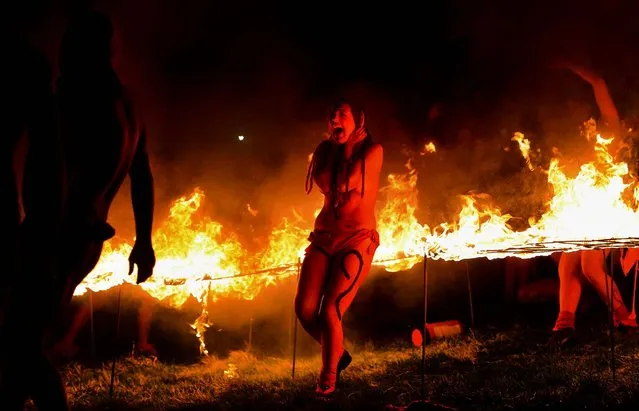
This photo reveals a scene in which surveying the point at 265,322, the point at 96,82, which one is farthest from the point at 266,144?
the point at 96,82

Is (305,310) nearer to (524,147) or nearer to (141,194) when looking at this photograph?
(141,194)

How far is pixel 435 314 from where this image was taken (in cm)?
1134

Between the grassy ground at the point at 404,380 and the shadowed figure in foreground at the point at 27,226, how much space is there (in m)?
2.22

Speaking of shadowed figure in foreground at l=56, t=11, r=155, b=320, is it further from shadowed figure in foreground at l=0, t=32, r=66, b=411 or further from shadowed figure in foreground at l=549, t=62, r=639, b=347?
shadowed figure in foreground at l=549, t=62, r=639, b=347

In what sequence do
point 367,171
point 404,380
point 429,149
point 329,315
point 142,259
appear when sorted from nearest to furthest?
point 142,259 < point 329,315 < point 367,171 < point 404,380 < point 429,149

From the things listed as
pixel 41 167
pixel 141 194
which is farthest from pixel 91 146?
pixel 41 167

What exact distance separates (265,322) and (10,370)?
7.47 m

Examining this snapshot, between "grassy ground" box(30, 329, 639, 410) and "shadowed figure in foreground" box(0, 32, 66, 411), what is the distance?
2218 millimetres

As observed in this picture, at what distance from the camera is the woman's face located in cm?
621

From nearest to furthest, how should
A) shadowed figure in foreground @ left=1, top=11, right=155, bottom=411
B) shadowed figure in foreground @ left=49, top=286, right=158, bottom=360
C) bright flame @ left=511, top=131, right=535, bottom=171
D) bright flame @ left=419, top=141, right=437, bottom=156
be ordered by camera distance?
shadowed figure in foreground @ left=1, top=11, right=155, bottom=411 < shadowed figure in foreground @ left=49, top=286, right=158, bottom=360 < bright flame @ left=511, top=131, right=535, bottom=171 < bright flame @ left=419, top=141, right=437, bottom=156

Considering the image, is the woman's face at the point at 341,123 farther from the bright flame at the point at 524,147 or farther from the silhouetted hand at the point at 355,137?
the bright flame at the point at 524,147

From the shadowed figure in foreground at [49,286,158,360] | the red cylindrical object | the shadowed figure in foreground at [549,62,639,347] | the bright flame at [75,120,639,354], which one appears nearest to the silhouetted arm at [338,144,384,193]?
the bright flame at [75,120,639,354]

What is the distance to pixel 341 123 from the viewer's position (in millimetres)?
6211

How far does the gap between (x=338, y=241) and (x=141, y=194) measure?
6.55ft
